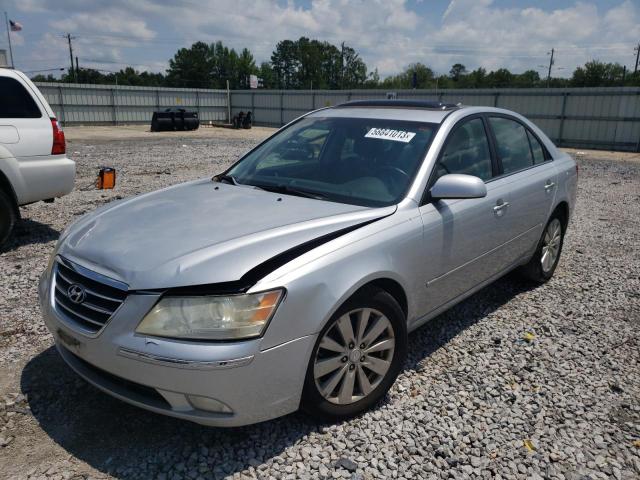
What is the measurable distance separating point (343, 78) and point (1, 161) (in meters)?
98.5

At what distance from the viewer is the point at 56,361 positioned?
3.37 meters

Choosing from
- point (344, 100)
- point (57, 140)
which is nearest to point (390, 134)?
point (57, 140)

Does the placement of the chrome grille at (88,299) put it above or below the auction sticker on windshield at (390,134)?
below

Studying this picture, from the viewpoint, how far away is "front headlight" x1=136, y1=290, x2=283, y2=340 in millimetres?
2209

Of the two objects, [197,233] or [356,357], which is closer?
[197,233]

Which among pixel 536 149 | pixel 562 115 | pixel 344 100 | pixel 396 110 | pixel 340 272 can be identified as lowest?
pixel 340 272

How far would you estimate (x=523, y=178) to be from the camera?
13.9ft

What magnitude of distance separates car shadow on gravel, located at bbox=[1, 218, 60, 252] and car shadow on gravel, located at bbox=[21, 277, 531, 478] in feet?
10.8

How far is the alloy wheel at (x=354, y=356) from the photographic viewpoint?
260cm

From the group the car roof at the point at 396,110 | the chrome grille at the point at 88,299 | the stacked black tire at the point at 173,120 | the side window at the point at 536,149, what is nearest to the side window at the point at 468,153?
the car roof at the point at 396,110

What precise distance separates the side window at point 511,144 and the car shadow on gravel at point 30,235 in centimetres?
519

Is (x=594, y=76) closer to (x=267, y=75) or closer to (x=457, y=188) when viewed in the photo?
(x=267, y=75)

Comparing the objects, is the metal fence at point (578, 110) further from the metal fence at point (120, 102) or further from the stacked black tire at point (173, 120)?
the metal fence at point (120, 102)

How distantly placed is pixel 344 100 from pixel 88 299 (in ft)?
105
